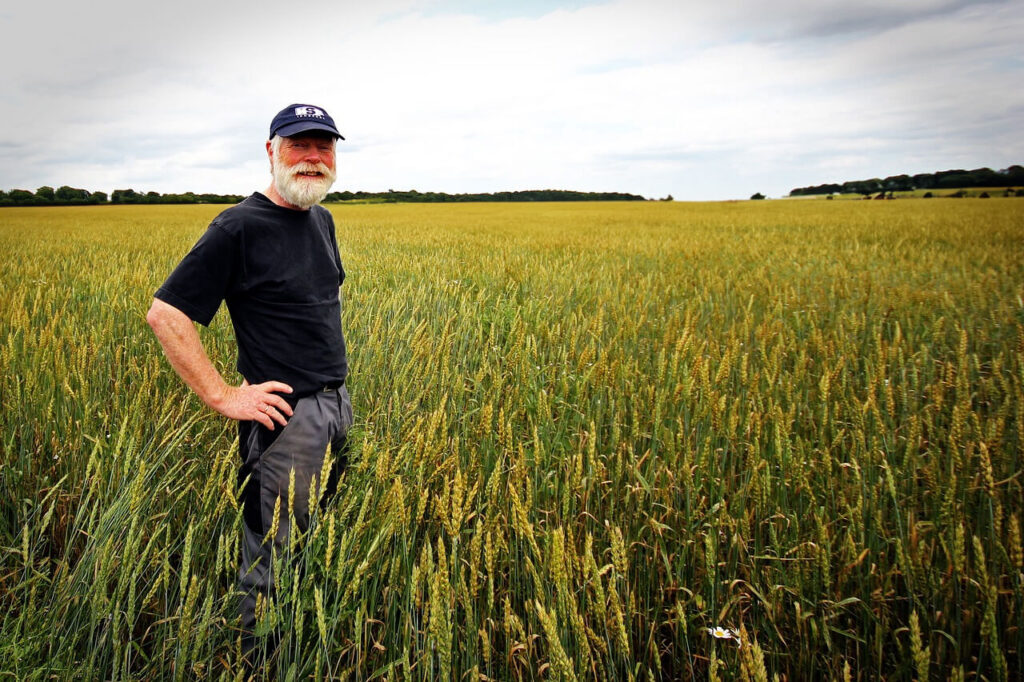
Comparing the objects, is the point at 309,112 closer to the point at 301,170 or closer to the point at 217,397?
the point at 301,170

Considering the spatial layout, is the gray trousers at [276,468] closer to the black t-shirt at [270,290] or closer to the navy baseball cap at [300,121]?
the black t-shirt at [270,290]

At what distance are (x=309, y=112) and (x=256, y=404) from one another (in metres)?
1.00

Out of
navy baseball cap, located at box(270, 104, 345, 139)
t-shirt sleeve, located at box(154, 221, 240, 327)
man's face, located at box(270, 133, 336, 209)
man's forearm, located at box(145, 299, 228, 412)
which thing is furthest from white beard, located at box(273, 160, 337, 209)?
man's forearm, located at box(145, 299, 228, 412)

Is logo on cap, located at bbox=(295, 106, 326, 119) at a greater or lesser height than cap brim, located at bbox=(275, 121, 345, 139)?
greater

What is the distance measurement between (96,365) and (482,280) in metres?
3.54

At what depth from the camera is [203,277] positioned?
1.66 m

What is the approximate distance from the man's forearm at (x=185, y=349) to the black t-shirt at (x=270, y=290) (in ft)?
0.14

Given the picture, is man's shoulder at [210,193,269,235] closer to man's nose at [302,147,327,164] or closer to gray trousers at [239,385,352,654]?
man's nose at [302,147,327,164]

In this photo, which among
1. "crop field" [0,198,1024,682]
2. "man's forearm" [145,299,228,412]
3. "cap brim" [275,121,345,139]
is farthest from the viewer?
"cap brim" [275,121,345,139]

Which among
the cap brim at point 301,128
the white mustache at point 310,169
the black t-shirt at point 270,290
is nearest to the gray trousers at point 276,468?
the black t-shirt at point 270,290

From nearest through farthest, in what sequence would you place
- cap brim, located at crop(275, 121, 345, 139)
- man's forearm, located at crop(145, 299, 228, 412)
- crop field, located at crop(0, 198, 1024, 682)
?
crop field, located at crop(0, 198, 1024, 682) < man's forearm, located at crop(145, 299, 228, 412) < cap brim, located at crop(275, 121, 345, 139)

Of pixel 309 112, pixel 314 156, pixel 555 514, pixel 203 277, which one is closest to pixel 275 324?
pixel 203 277

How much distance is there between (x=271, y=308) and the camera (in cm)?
181

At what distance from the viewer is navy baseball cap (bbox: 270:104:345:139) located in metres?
1.81
